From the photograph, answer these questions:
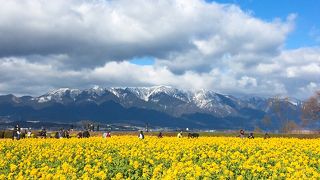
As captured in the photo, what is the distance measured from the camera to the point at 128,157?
24047 mm

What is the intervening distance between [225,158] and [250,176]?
6.35 metres

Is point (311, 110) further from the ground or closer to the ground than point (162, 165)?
further from the ground

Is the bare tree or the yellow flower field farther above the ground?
the bare tree

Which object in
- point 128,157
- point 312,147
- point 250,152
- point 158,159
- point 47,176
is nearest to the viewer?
point 47,176

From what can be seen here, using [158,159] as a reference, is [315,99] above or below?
above

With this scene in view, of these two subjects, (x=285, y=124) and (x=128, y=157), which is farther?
(x=285, y=124)

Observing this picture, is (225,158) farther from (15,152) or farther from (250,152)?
(15,152)

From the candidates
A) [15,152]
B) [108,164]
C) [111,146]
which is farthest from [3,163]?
[111,146]

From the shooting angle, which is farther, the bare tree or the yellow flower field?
the bare tree

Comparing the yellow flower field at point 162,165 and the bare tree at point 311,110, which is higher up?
the bare tree at point 311,110

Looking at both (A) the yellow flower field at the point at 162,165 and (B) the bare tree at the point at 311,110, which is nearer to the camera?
(A) the yellow flower field at the point at 162,165

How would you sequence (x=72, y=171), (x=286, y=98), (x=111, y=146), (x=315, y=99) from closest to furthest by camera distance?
(x=72, y=171), (x=111, y=146), (x=315, y=99), (x=286, y=98)

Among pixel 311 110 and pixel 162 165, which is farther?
pixel 311 110

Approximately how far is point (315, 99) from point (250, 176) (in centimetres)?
10009
